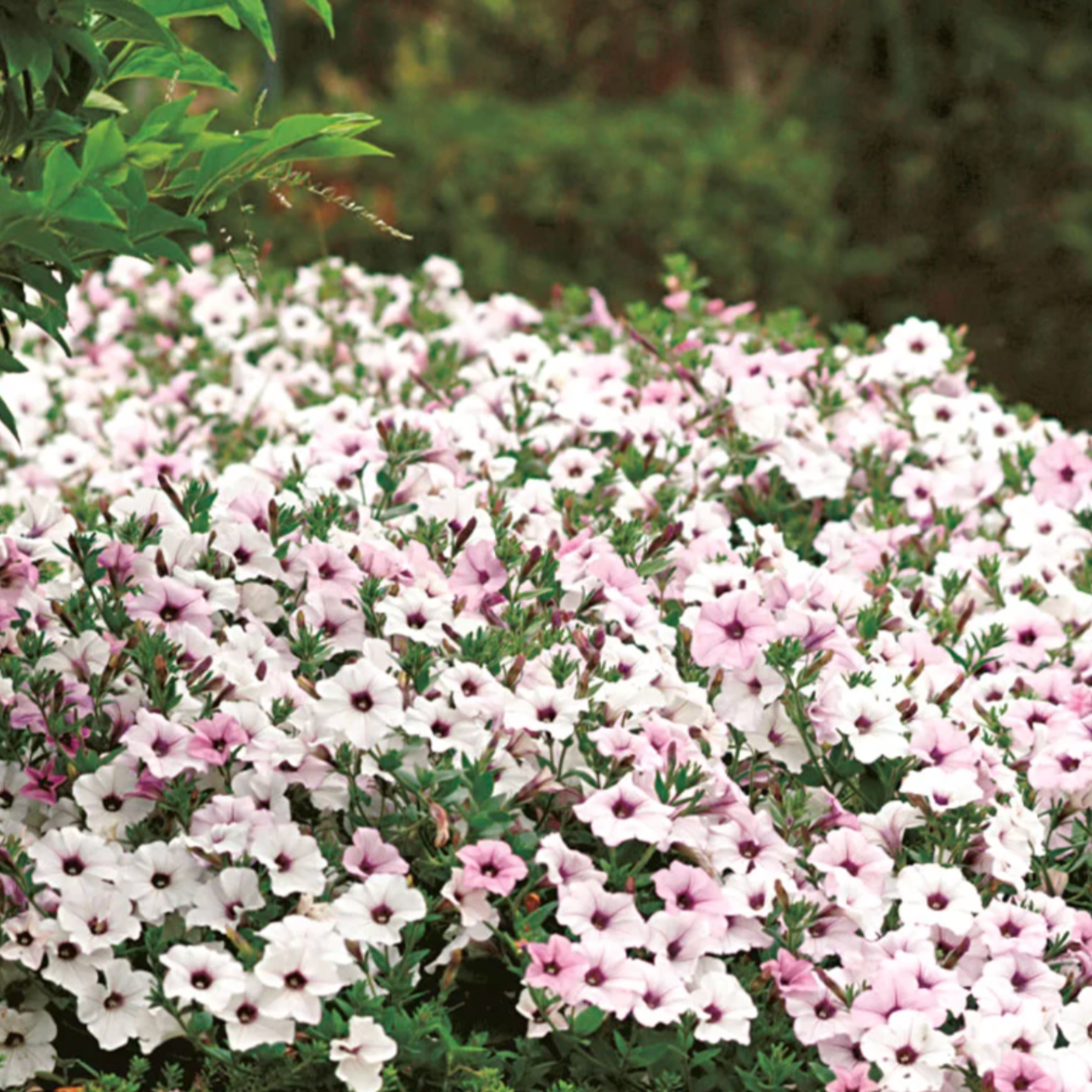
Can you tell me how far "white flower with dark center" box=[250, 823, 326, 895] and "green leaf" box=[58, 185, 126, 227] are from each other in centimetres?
77

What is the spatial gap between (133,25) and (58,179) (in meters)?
0.35

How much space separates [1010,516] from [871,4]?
703 cm

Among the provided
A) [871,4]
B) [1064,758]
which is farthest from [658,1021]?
[871,4]

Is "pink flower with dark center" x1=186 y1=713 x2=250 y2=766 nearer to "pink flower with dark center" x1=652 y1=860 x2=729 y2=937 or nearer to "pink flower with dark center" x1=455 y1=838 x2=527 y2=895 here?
"pink flower with dark center" x1=455 y1=838 x2=527 y2=895

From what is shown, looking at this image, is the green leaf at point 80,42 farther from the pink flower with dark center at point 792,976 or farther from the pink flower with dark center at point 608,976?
the pink flower with dark center at point 792,976

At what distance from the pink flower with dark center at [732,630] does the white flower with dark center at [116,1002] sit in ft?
2.96

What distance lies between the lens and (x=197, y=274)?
5.52m

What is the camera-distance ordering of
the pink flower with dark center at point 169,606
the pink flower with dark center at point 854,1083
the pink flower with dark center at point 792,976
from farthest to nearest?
the pink flower with dark center at point 169,606 < the pink flower with dark center at point 792,976 < the pink flower with dark center at point 854,1083

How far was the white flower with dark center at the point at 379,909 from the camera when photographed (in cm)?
220

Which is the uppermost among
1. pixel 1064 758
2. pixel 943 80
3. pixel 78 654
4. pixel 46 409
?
pixel 943 80

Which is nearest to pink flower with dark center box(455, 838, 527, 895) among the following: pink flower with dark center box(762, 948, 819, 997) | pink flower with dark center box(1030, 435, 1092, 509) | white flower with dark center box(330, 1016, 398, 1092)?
white flower with dark center box(330, 1016, 398, 1092)

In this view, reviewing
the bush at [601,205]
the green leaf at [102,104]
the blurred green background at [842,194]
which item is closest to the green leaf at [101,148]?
the green leaf at [102,104]

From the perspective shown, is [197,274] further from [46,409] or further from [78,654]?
[78,654]

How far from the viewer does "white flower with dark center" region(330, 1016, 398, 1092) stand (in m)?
2.07
